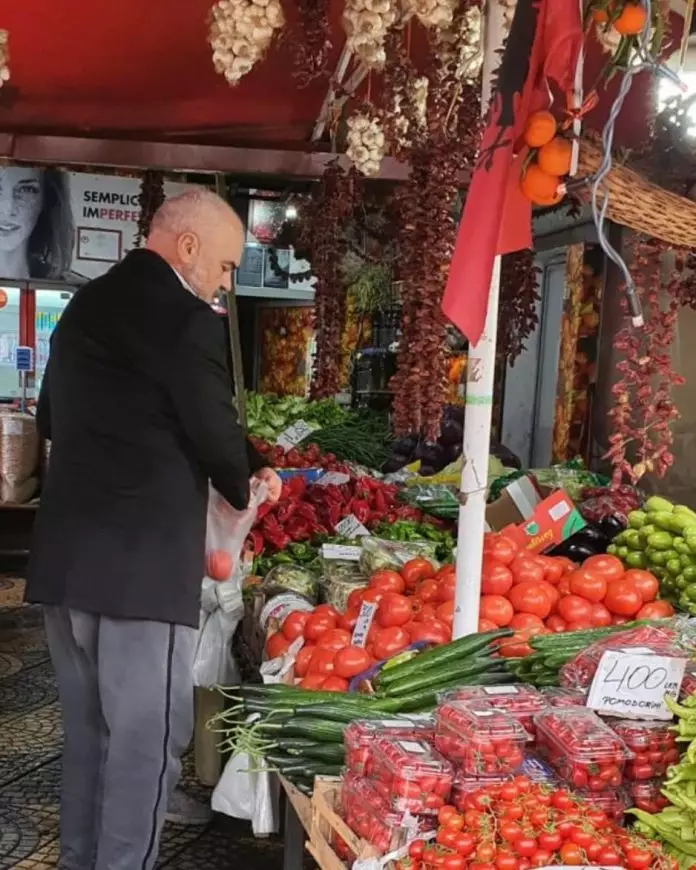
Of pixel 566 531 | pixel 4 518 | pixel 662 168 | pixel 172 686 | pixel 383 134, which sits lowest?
pixel 4 518

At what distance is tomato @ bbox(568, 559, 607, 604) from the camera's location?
10.5ft

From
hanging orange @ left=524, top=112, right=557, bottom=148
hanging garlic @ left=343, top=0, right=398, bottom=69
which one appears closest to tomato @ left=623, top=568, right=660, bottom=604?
hanging orange @ left=524, top=112, right=557, bottom=148

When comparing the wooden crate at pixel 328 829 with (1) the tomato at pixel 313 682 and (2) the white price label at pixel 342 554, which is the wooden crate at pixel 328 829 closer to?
(1) the tomato at pixel 313 682

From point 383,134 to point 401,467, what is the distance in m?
2.83

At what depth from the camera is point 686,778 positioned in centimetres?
198

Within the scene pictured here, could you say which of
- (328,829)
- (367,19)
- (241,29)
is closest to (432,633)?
(328,829)

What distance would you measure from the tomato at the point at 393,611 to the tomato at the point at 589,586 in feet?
1.88

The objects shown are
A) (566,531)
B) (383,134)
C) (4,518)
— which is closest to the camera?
(566,531)

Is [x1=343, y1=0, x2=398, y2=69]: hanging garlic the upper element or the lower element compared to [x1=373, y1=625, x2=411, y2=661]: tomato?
upper

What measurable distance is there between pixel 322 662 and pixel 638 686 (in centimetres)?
104

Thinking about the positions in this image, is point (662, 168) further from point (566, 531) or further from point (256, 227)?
point (256, 227)

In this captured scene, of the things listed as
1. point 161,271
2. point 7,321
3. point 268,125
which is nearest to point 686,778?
point 161,271

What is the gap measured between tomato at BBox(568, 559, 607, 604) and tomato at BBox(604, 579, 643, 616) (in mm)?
31

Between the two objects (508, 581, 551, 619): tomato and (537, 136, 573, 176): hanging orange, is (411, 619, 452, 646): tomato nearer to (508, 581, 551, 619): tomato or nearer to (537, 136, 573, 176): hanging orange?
(508, 581, 551, 619): tomato
